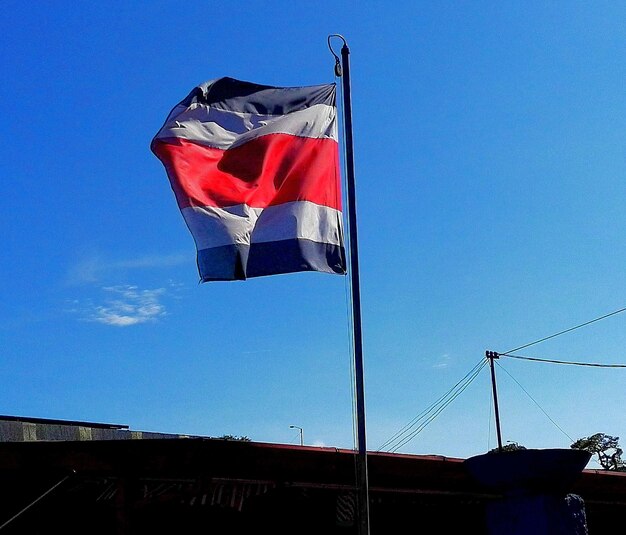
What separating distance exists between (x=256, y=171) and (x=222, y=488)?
3.33 m

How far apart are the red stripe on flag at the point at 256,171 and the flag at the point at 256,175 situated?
10 millimetres

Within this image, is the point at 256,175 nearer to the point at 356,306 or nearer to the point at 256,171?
the point at 256,171

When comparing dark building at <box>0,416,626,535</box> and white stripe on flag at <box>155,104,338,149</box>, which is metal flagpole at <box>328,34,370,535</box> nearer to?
white stripe on flag at <box>155,104,338,149</box>

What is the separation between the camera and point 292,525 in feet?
33.8

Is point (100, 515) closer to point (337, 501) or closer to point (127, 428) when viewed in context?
point (337, 501)

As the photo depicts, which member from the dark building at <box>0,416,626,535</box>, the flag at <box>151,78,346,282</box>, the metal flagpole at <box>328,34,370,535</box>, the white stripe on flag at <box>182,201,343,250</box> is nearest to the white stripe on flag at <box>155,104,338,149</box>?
the flag at <box>151,78,346,282</box>

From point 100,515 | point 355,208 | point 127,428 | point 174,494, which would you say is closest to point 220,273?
point 355,208

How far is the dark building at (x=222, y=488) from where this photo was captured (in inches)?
295

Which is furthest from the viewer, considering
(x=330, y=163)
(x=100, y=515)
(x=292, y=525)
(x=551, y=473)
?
(x=292, y=525)

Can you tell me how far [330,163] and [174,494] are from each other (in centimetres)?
362

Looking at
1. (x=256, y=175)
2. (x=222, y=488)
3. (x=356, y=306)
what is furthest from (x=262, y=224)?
(x=222, y=488)

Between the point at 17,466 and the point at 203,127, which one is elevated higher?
the point at 203,127

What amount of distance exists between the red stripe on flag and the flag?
0.03 feet

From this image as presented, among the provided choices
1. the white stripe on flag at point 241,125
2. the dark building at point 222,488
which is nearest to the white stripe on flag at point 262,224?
the white stripe on flag at point 241,125
